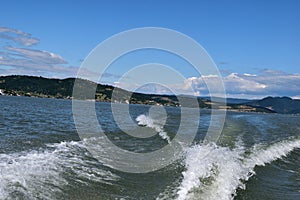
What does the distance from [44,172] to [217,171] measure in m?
6.21

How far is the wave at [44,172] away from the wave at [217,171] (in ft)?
8.99

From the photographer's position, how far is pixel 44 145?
1593cm

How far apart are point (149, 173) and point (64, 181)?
3.48 metres

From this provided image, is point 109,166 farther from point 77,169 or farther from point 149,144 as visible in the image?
point 149,144

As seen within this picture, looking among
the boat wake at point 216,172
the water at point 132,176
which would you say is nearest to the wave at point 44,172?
the water at point 132,176

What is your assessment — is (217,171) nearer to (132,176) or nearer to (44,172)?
(132,176)

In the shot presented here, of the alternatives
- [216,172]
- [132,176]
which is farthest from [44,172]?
[216,172]

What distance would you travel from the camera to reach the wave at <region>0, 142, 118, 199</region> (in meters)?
8.88

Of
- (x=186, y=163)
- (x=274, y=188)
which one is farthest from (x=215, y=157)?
(x=274, y=188)

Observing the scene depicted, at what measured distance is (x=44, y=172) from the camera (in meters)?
10.8

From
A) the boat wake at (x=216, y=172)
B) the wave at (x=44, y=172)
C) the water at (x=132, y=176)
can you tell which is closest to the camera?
the wave at (x=44, y=172)

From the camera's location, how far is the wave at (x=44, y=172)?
29.1ft

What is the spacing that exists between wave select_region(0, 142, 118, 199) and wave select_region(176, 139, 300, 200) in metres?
2.74

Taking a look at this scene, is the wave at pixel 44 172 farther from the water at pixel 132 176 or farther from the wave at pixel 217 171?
the wave at pixel 217 171
